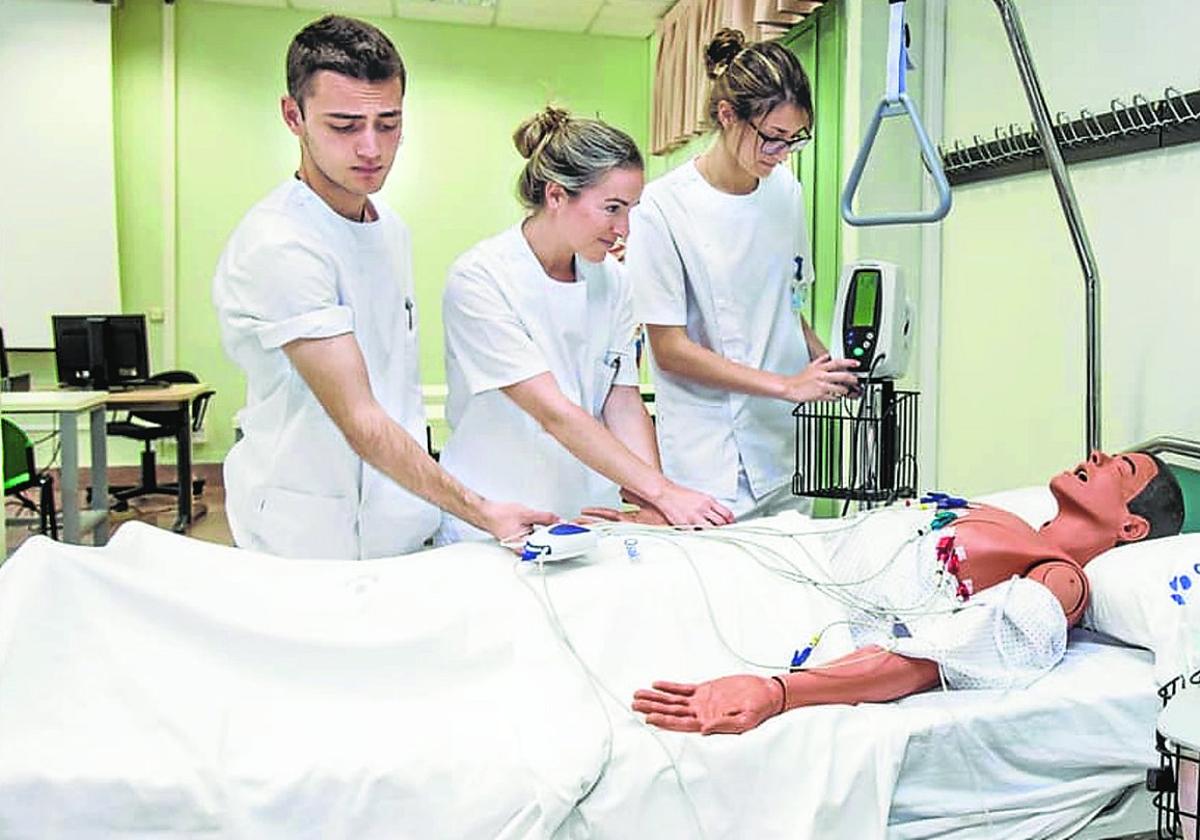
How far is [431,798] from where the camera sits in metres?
1.11

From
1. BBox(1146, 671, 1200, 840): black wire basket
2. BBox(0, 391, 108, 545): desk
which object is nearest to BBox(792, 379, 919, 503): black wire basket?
BBox(1146, 671, 1200, 840): black wire basket

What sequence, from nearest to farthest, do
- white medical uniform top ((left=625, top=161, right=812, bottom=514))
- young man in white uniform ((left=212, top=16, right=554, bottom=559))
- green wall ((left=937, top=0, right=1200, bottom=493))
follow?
young man in white uniform ((left=212, top=16, right=554, bottom=559)) → green wall ((left=937, top=0, right=1200, bottom=493)) → white medical uniform top ((left=625, top=161, right=812, bottom=514))

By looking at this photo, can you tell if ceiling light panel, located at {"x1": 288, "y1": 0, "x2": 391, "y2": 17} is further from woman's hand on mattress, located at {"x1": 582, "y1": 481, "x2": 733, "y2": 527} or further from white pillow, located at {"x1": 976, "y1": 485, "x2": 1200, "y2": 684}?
white pillow, located at {"x1": 976, "y1": 485, "x2": 1200, "y2": 684}

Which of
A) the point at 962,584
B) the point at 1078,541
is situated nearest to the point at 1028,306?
the point at 1078,541

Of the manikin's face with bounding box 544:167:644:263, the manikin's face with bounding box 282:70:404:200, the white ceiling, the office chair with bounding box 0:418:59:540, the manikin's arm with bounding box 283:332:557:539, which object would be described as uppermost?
the white ceiling

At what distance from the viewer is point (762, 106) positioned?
192cm

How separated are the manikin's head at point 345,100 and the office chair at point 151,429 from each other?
3.95 metres

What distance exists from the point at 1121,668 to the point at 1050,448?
3.49 feet

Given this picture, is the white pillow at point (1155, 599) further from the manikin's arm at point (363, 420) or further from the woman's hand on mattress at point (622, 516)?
the manikin's arm at point (363, 420)

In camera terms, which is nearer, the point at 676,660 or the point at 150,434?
the point at 676,660

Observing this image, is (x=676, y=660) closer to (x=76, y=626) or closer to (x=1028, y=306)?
(x=76, y=626)

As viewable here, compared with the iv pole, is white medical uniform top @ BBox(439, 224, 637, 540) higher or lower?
lower

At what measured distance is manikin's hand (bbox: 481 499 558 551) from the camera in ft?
5.54

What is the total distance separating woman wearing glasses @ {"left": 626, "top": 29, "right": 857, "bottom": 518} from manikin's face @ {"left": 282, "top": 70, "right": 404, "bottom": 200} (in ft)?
1.94
